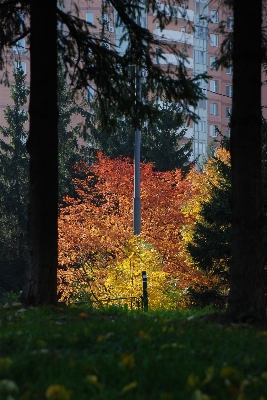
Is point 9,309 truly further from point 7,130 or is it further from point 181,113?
point 7,130

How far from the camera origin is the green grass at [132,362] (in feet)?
13.3

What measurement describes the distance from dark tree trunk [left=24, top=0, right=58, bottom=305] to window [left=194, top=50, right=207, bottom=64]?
75.1 metres

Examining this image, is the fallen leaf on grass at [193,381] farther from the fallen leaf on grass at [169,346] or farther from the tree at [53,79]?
the tree at [53,79]

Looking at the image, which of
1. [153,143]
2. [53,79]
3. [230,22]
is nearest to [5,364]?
[53,79]

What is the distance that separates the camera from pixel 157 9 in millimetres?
10734

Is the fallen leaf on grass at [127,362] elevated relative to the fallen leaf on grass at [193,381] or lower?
elevated

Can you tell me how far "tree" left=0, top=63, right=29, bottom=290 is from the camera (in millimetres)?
46281

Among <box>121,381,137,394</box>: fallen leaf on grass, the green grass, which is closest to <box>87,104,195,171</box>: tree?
the green grass

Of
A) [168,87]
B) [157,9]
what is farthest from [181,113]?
[157,9]

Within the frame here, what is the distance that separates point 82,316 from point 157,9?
188 inches

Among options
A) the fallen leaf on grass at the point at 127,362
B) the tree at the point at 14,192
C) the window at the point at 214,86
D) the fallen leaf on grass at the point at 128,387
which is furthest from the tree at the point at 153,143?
the fallen leaf on grass at the point at 128,387

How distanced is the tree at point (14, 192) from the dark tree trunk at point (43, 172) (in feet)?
118

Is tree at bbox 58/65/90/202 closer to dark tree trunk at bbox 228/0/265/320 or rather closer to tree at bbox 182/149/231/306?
tree at bbox 182/149/231/306

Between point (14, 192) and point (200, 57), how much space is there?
4133cm
